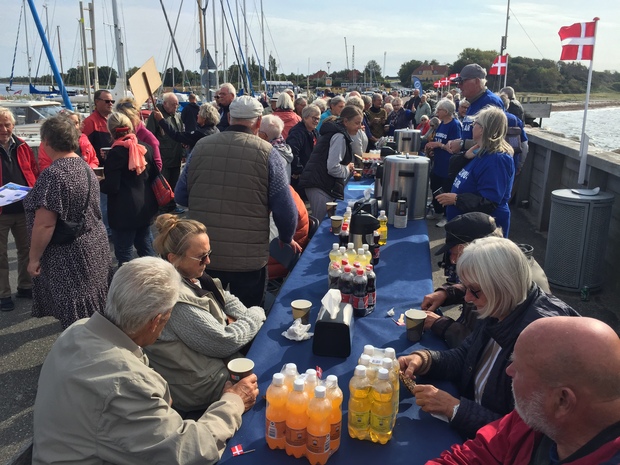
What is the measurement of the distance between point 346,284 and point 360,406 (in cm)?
98

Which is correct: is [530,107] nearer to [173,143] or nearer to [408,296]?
[173,143]

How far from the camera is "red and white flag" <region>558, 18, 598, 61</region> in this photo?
532 centimetres

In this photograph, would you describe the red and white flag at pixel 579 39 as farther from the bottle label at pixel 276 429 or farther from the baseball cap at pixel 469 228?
the bottle label at pixel 276 429

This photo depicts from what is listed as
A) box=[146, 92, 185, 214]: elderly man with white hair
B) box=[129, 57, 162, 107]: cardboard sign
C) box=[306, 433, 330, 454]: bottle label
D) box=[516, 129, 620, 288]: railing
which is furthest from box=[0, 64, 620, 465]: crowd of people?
box=[146, 92, 185, 214]: elderly man with white hair

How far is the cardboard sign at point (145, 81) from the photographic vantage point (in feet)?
21.2

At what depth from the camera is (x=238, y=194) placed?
3.27m

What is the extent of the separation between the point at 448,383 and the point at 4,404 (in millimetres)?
3039

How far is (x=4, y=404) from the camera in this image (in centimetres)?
330

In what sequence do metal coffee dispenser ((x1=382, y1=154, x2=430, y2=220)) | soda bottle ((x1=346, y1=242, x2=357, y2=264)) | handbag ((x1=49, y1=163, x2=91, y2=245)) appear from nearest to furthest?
soda bottle ((x1=346, y1=242, x2=357, y2=264)) < handbag ((x1=49, y1=163, x2=91, y2=245)) < metal coffee dispenser ((x1=382, y1=154, x2=430, y2=220))

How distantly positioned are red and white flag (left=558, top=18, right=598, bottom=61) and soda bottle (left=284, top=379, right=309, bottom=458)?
5526 millimetres

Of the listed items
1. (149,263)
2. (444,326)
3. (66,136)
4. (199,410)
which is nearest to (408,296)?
(444,326)

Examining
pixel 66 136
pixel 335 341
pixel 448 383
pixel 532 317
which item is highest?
pixel 66 136

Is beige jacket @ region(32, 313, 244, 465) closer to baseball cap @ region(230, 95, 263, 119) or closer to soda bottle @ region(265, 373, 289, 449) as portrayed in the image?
soda bottle @ region(265, 373, 289, 449)

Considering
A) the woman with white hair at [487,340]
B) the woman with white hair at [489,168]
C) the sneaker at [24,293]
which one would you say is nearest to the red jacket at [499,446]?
the woman with white hair at [487,340]
